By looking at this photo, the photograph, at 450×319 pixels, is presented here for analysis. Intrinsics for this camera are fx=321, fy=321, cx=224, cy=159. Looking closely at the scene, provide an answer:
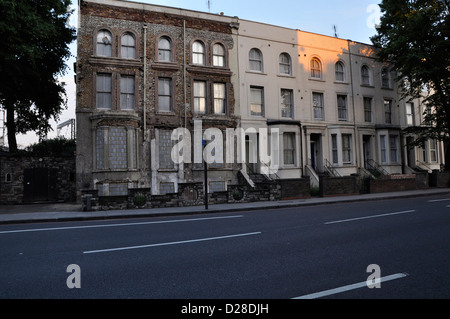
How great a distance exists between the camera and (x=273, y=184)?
1834cm

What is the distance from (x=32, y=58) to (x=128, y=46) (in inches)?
216

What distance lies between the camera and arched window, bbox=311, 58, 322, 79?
82.1 feet

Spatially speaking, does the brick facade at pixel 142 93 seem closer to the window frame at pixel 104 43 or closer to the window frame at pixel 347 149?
the window frame at pixel 104 43

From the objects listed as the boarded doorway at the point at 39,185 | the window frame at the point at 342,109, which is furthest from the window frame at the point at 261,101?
the boarded doorway at the point at 39,185

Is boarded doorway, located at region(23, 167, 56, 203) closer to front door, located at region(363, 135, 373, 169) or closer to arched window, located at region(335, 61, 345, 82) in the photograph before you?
arched window, located at region(335, 61, 345, 82)

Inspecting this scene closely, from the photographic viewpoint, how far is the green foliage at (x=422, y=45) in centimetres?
2280

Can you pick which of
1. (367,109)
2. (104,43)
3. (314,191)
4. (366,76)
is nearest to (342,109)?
(367,109)

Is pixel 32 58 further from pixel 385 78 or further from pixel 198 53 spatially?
pixel 385 78

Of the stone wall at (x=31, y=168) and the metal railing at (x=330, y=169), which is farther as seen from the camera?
the metal railing at (x=330, y=169)

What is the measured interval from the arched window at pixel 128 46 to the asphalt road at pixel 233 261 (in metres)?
13.5

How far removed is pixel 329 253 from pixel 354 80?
23472mm

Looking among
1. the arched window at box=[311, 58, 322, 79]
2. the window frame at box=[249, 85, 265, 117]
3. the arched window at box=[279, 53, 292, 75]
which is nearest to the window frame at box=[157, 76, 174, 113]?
the window frame at box=[249, 85, 265, 117]

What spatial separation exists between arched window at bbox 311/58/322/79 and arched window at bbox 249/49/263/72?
15.2ft
